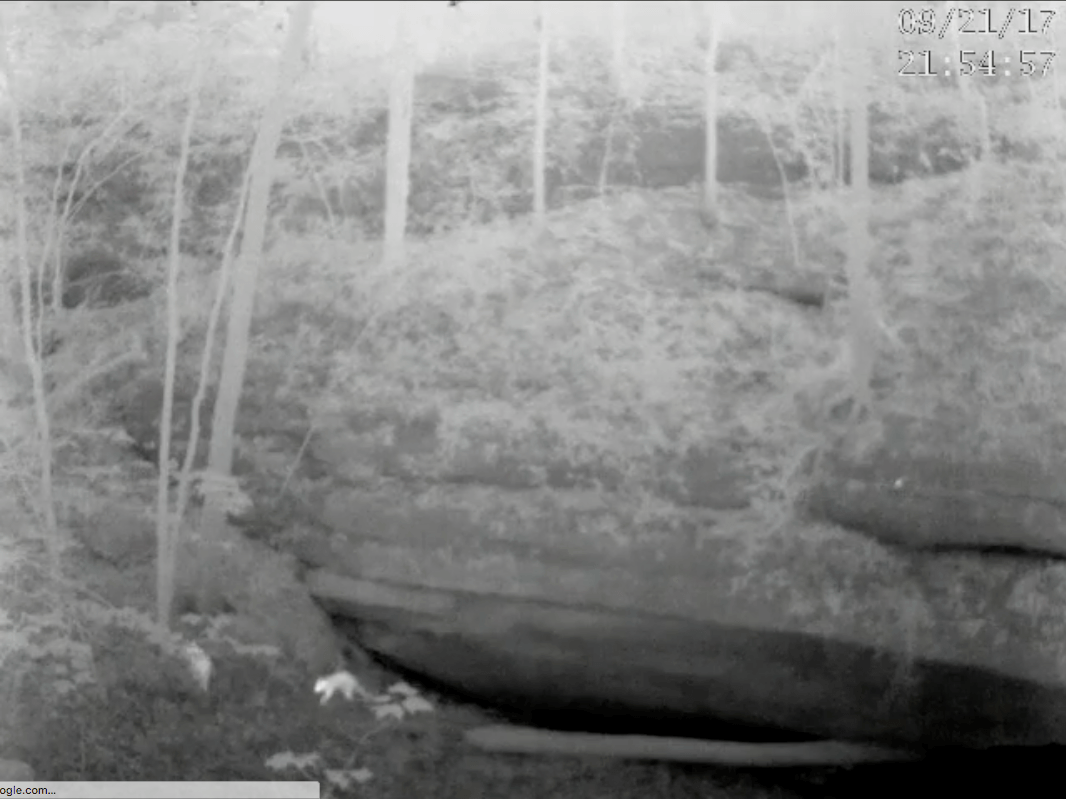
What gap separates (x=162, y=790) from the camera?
3197 millimetres

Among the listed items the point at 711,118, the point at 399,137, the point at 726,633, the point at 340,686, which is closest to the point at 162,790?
the point at 340,686

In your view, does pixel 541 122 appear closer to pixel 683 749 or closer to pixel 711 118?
pixel 711 118

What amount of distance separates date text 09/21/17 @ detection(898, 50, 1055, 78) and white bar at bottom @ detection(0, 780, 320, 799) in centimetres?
308

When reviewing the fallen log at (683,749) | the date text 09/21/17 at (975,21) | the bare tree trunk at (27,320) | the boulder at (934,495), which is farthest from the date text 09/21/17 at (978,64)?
the bare tree trunk at (27,320)

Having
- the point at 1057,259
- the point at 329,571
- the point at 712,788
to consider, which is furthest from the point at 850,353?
the point at 329,571

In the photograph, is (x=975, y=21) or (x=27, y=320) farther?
(x=975, y=21)

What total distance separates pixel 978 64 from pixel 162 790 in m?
3.56

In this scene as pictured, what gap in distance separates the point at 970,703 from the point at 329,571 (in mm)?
2119

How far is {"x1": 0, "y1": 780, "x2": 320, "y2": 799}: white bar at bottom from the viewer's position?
3.19 metres

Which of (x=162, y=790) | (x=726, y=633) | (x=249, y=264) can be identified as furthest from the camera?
(x=249, y=264)

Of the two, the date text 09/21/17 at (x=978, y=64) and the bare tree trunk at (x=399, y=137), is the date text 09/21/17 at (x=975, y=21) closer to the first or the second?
the date text 09/21/17 at (x=978, y=64)

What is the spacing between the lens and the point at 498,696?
335 centimetres

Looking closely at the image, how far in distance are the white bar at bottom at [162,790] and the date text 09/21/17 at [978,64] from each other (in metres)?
3.08

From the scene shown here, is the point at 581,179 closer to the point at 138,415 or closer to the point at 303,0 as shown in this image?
the point at 303,0
